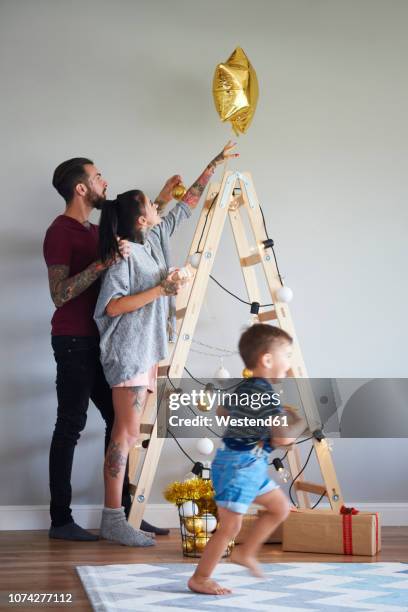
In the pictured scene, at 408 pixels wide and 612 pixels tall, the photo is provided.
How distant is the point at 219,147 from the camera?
11.3 feet

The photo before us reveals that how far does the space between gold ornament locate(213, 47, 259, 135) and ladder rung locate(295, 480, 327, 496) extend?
1428 millimetres

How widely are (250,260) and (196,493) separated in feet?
3.08

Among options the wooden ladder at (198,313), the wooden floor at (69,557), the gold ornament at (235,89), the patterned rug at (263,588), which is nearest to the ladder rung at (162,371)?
the wooden ladder at (198,313)

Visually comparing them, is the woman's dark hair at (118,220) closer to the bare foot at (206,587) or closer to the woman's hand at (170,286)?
the woman's hand at (170,286)

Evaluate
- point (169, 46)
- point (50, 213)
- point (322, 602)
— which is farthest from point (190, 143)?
point (322, 602)

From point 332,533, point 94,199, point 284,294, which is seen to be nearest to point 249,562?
point 332,533

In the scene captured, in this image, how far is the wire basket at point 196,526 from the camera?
2.62 metres

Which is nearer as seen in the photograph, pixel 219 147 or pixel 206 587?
pixel 206 587

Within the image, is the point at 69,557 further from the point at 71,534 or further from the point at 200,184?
the point at 200,184

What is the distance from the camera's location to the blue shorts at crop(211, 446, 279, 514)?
6.47 feet

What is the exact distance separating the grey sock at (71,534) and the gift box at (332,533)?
0.68 metres

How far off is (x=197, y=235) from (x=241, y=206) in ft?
0.85

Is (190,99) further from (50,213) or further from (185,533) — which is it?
(185,533)

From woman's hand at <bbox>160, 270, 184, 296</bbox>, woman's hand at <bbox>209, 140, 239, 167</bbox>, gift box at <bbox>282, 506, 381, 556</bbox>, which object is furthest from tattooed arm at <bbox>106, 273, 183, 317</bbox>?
gift box at <bbox>282, 506, 381, 556</bbox>
